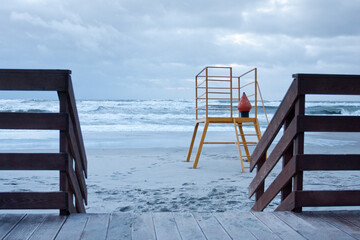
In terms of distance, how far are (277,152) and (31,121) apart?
1903mm

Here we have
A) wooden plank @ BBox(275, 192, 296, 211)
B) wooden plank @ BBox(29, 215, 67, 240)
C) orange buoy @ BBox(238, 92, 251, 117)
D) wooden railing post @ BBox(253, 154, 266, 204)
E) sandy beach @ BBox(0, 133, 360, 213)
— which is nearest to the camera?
wooden plank @ BBox(29, 215, 67, 240)

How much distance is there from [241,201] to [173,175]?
2116mm

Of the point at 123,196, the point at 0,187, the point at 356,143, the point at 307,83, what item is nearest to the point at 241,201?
the point at 123,196

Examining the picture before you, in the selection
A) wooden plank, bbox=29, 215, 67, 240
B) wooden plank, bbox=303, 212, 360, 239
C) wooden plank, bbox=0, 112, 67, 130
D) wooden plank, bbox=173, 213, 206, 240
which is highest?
wooden plank, bbox=0, 112, 67, 130

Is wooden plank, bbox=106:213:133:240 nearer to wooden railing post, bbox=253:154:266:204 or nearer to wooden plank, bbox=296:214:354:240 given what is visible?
wooden railing post, bbox=253:154:266:204

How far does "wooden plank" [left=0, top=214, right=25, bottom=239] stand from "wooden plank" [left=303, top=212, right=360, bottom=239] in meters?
2.19

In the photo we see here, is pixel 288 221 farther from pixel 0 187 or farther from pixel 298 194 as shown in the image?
pixel 0 187

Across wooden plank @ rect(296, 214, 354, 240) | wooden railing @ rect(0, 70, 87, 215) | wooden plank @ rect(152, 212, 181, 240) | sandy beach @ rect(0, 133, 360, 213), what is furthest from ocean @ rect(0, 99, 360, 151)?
wooden plank @ rect(296, 214, 354, 240)

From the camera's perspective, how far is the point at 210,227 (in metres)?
2.50

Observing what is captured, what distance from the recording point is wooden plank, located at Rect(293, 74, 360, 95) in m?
2.60

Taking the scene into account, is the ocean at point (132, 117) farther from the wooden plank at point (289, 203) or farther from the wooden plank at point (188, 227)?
the wooden plank at point (289, 203)

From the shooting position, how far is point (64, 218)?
104 inches

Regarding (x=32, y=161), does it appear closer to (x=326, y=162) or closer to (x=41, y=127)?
(x=41, y=127)

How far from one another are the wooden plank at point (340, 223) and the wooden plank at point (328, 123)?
0.68m
